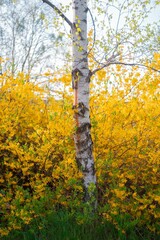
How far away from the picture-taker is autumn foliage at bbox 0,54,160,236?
380 centimetres

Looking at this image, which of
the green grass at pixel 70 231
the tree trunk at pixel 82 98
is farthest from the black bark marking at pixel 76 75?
the green grass at pixel 70 231

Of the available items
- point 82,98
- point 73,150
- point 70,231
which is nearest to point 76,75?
point 82,98

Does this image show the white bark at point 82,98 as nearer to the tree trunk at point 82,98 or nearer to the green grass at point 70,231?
the tree trunk at point 82,98

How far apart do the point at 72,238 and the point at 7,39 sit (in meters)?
14.2

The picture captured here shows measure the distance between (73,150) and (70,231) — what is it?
1050mm

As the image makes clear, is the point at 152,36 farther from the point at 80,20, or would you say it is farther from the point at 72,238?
the point at 72,238

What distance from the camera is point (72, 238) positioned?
3.21m

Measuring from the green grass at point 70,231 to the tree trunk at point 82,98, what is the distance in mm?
609

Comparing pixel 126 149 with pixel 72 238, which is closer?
pixel 72 238

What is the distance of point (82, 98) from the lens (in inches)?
163

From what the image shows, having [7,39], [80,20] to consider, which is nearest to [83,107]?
[80,20]

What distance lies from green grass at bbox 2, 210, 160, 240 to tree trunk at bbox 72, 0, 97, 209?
61 cm

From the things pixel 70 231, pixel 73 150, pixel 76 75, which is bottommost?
pixel 70 231

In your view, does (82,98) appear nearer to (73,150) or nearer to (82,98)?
(82,98)
